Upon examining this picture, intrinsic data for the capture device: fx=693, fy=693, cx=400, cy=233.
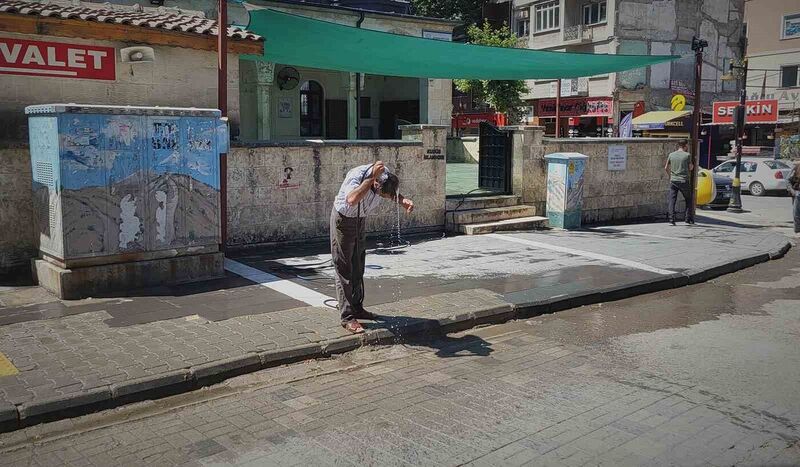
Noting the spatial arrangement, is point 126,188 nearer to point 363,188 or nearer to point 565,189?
point 363,188

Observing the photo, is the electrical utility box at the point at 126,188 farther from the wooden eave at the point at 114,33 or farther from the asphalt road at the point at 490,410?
the asphalt road at the point at 490,410

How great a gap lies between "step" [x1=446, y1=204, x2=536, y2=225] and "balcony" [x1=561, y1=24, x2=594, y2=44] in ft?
104

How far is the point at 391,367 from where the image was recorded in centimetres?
630

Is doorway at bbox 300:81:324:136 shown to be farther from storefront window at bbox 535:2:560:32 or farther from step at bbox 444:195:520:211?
storefront window at bbox 535:2:560:32

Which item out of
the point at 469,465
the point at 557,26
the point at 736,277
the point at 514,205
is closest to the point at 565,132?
the point at 557,26

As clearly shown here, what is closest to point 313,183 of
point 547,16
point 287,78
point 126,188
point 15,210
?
point 126,188

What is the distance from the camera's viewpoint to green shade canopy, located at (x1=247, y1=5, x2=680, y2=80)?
11.4 metres

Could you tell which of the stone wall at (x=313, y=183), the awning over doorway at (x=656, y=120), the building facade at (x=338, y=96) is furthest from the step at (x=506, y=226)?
the awning over doorway at (x=656, y=120)

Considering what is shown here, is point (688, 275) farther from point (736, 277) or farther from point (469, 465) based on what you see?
point (469, 465)

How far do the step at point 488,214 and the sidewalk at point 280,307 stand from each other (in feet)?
2.32

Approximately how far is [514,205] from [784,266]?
5.13 m

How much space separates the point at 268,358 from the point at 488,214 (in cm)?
826

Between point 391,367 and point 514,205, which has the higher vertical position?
point 514,205

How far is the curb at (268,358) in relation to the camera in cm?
502
